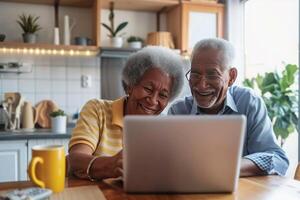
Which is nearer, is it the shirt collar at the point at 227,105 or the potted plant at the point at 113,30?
the shirt collar at the point at 227,105

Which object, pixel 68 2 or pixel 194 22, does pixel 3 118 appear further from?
pixel 194 22

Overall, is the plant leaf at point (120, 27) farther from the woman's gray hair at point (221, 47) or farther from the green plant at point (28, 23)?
the woman's gray hair at point (221, 47)

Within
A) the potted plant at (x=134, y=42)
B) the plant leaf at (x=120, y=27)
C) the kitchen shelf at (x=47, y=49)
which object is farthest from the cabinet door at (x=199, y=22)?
the kitchen shelf at (x=47, y=49)

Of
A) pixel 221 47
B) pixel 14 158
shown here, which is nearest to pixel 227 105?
pixel 221 47

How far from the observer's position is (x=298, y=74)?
2859 millimetres

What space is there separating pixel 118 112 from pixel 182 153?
1.97 ft

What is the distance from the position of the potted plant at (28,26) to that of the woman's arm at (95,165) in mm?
1827

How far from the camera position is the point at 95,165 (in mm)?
1064

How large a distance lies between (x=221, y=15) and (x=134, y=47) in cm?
86

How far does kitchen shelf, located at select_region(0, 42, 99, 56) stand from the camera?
8.76 feet

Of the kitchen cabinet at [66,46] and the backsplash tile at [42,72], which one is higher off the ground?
the kitchen cabinet at [66,46]

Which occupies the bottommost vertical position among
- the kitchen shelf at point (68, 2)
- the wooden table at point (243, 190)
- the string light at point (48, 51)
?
the wooden table at point (243, 190)

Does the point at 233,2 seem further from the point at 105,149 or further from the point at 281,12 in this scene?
the point at 105,149

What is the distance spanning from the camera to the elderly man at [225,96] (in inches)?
54.9
